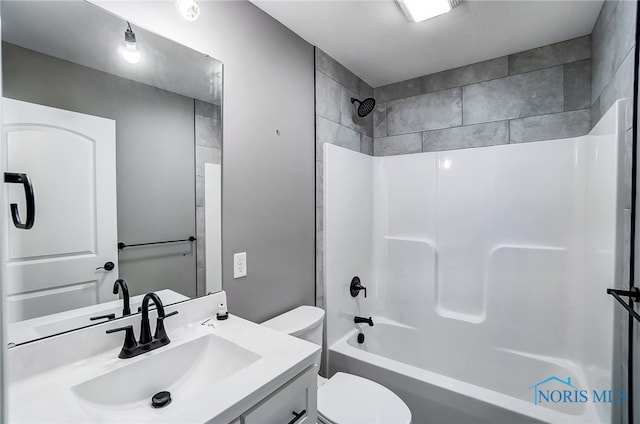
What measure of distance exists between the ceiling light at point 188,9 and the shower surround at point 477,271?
113 centimetres

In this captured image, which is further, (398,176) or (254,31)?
(398,176)

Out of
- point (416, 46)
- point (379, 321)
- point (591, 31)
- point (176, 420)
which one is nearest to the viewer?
point (176, 420)

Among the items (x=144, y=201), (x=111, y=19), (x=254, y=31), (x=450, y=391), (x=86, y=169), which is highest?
(x=254, y=31)

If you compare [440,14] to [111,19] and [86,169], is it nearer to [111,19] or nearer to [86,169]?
[111,19]

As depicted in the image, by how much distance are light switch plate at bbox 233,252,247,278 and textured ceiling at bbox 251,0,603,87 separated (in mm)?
1345

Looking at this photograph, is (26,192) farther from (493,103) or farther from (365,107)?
(493,103)

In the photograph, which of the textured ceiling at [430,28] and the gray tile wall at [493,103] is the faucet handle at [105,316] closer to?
the textured ceiling at [430,28]

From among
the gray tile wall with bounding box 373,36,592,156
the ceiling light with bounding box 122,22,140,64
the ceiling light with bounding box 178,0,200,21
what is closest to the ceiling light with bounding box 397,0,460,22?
the gray tile wall with bounding box 373,36,592,156

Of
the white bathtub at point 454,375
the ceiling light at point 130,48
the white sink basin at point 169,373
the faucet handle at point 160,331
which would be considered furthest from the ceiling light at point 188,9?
the white bathtub at point 454,375

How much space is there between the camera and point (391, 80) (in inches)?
103

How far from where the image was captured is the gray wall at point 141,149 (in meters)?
0.96

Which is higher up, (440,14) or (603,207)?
(440,14)

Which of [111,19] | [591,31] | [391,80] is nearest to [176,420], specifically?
[111,19]

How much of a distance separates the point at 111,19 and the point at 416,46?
1.77m
